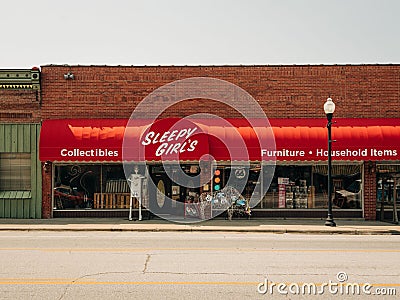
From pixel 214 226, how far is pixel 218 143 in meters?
3.10

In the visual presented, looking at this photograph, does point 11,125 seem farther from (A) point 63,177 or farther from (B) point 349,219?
(B) point 349,219

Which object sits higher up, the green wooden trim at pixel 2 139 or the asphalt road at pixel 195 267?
the green wooden trim at pixel 2 139

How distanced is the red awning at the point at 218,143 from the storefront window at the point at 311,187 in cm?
139

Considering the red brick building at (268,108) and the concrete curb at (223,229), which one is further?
the red brick building at (268,108)

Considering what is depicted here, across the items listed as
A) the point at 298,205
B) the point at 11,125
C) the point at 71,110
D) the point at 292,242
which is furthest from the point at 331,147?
the point at 11,125

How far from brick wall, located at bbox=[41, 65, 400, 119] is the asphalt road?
21.2 ft

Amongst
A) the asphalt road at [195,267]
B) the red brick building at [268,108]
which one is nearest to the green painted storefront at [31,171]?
the red brick building at [268,108]

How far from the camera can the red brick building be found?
2142 centimetres

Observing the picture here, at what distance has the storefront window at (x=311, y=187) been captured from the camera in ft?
70.6

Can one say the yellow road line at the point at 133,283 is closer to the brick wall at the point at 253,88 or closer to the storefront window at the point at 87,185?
the storefront window at the point at 87,185

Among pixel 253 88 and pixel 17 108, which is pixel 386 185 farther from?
pixel 17 108

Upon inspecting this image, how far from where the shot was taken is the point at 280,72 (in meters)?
21.6

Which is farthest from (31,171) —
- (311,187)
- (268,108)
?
(311,187)

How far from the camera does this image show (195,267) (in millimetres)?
10977
